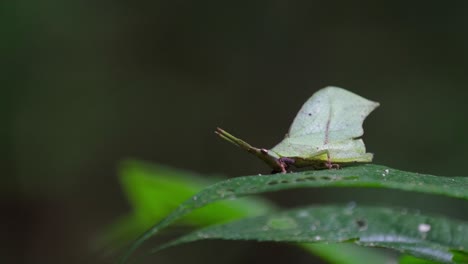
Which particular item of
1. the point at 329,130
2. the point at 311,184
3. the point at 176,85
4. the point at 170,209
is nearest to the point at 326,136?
the point at 329,130

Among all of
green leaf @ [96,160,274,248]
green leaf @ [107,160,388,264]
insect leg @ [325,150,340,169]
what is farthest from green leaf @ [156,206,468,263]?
green leaf @ [96,160,274,248]

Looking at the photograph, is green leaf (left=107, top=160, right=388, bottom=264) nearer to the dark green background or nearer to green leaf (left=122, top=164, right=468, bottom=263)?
green leaf (left=122, top=164, right=468, bottom=263)

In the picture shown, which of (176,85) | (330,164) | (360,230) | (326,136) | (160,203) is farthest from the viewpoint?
(176,85)

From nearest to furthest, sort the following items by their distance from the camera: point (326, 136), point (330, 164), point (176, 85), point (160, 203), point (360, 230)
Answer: point (360, 230), point (330, 164), point (326, 136), point (160, 203), point (176, 85)

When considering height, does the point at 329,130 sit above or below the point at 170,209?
above

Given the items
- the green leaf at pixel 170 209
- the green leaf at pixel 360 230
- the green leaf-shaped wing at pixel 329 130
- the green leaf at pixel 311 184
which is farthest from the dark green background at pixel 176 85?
the green leaf at pixel 311 184

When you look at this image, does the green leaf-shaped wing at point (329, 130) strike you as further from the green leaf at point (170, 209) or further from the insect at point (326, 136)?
the green leaf at point (170, 209)

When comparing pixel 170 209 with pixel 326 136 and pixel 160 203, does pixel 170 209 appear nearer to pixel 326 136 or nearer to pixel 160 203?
pixel 160 203
